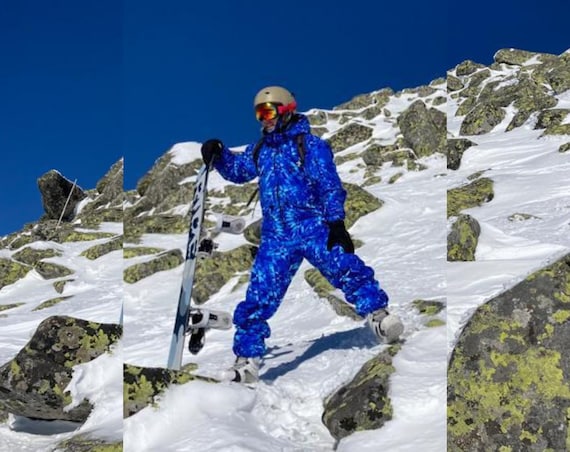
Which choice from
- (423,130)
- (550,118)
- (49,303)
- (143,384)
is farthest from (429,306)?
(423,130)

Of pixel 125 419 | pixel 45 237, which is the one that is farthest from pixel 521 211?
pixel 45 237

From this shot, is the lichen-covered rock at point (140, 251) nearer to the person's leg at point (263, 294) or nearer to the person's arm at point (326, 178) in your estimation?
the person's leg at point (263, 294)

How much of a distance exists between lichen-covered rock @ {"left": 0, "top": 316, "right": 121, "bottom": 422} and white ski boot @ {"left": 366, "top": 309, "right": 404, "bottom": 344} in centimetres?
220

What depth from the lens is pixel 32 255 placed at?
744 inches

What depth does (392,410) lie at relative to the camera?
3268 millimetres

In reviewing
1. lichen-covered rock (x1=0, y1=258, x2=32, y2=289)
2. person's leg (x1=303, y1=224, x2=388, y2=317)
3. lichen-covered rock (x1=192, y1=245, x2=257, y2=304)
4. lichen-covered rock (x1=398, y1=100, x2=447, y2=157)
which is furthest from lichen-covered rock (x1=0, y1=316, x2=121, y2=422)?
lichen-covered rock (x1=398, y1=100, x2=447, y2=157)

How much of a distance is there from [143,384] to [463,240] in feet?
17.0

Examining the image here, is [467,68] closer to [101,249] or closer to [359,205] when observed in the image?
[101,249]

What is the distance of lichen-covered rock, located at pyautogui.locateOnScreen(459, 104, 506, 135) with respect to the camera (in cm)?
2993

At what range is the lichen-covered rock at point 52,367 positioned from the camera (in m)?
4.41

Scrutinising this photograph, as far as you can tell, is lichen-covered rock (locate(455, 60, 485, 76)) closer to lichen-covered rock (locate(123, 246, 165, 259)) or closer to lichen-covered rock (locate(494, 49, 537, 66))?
lichen-covered rock (locate(494, 49, 537, 66))

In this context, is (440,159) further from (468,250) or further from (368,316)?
(368,316)

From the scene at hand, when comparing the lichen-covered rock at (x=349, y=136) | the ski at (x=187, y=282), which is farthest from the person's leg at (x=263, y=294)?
the lichen-covered rock at (x=349, y=136)

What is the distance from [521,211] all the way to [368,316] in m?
6.27
